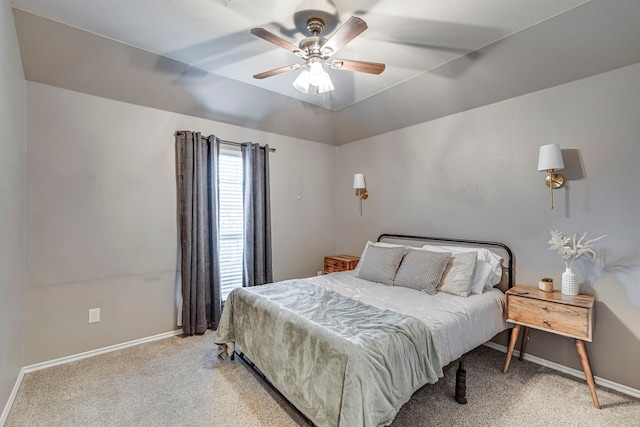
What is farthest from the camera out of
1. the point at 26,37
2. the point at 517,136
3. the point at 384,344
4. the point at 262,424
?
the point at 517,136

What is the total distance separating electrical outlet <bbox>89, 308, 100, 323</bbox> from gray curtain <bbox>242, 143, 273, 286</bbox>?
1.52 meters

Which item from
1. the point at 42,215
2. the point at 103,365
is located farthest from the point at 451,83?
the point at 103,365

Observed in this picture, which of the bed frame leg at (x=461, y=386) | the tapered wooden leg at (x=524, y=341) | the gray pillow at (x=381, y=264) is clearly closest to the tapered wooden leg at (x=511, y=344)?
the tapered wooden leg at (x=524, y=341)

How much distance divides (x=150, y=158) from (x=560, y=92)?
4.01 meters

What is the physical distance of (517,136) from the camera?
2918mm

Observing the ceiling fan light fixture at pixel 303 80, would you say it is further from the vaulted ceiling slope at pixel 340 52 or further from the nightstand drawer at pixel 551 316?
the nightstand drawer at pixel 551 316

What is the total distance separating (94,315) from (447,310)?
3.23 metres

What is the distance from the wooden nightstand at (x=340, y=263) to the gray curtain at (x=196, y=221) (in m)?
1.71

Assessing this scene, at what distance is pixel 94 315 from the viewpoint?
2.93 m

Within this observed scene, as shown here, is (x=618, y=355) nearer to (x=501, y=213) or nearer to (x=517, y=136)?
(x=501, y=213)

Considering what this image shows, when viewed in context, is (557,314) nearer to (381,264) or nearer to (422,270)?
(422,270)

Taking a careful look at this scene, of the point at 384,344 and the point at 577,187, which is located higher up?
the point at 577,187

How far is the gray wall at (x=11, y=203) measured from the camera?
6.30ft

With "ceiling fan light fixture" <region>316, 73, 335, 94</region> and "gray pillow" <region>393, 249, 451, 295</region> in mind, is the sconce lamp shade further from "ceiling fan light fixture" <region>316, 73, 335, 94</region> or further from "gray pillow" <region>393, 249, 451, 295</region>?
"ceiling fan light fixture" <region>316, 73, 335, 94</region>
